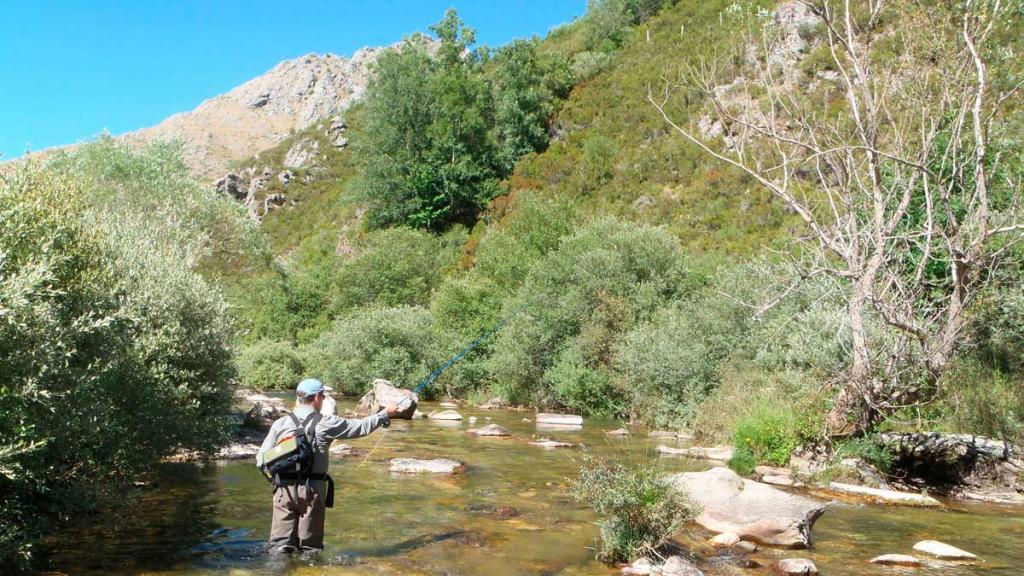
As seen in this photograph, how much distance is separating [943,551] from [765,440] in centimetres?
620

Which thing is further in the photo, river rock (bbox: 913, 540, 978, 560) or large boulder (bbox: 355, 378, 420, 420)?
large boulder (bbox: 355, 378, 420, 420)

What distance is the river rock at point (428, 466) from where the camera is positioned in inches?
614

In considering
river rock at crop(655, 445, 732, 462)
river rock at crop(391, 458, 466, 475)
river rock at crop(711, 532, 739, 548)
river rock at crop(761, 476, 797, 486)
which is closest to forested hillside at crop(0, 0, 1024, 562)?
river rock at crop(761, 476, 797, 486)

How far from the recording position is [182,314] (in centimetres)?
1351

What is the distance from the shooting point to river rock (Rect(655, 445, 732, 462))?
17266mm

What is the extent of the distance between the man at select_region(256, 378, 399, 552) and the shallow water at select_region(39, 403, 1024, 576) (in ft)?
0.98

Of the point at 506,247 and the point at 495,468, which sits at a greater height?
the point at 506,247

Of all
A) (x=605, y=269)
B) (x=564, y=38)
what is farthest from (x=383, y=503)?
(x=564, y=38)

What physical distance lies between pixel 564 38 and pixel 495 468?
281 feet

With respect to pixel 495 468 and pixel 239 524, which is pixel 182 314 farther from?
pixel 495 468

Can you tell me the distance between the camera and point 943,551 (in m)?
9.94

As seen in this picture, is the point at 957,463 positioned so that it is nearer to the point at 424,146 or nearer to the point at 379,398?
the point at 379,398

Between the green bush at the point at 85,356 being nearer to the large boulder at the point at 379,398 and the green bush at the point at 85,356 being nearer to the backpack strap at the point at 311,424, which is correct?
the backpack strap at the point at 311,424

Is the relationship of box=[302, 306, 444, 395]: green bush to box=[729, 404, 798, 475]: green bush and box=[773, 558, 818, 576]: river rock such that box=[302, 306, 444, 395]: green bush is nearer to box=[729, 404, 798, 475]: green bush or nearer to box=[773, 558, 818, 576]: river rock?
box=[729, 404, 798, 475]: green bush
